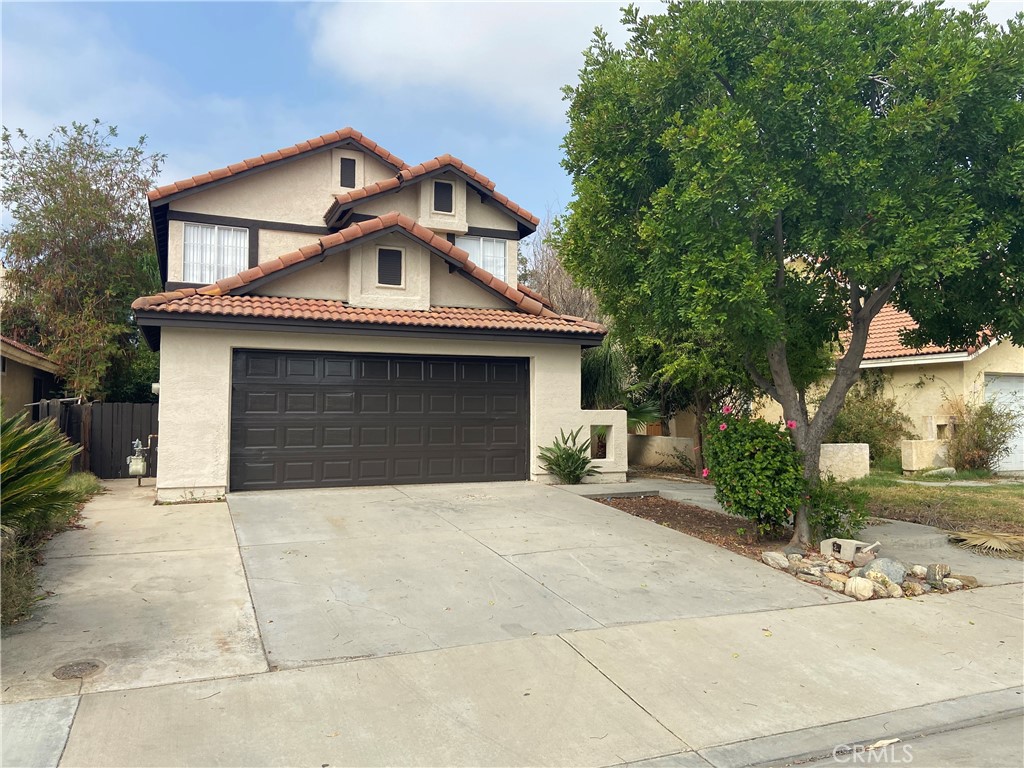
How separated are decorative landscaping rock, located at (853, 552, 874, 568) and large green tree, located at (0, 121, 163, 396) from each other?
58.7 ft

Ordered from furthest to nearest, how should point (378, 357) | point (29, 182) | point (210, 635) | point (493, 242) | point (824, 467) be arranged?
point (29, 182) → point (493, 242) → point (824, 467) → point (378, 357) → point (210, 635)

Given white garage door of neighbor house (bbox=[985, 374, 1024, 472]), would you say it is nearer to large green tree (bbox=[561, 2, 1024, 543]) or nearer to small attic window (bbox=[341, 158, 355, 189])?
large green tree (bbox=[561, 2, 1024, 543])

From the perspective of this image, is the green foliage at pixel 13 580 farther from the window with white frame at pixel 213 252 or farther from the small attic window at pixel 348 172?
the small attic window at pixel 348 172

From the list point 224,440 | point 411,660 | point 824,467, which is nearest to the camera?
point 411,660

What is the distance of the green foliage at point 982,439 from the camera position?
1628 cm

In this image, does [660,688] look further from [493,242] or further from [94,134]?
[94,134]

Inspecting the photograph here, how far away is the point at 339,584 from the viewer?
658cm

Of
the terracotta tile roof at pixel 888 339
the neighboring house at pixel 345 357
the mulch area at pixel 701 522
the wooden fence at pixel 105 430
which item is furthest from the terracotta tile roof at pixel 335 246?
the terracotta tile roof at pixel 888 339

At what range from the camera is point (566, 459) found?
13.1 meters

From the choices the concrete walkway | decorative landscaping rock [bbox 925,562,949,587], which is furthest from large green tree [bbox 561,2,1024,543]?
the concrete walkway

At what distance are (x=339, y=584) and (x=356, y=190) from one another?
1191 centimetres

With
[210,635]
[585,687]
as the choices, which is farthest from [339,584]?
[585,687]

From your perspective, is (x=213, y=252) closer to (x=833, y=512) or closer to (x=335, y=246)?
Result: (x=335, y=246)

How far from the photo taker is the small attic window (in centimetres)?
1694
